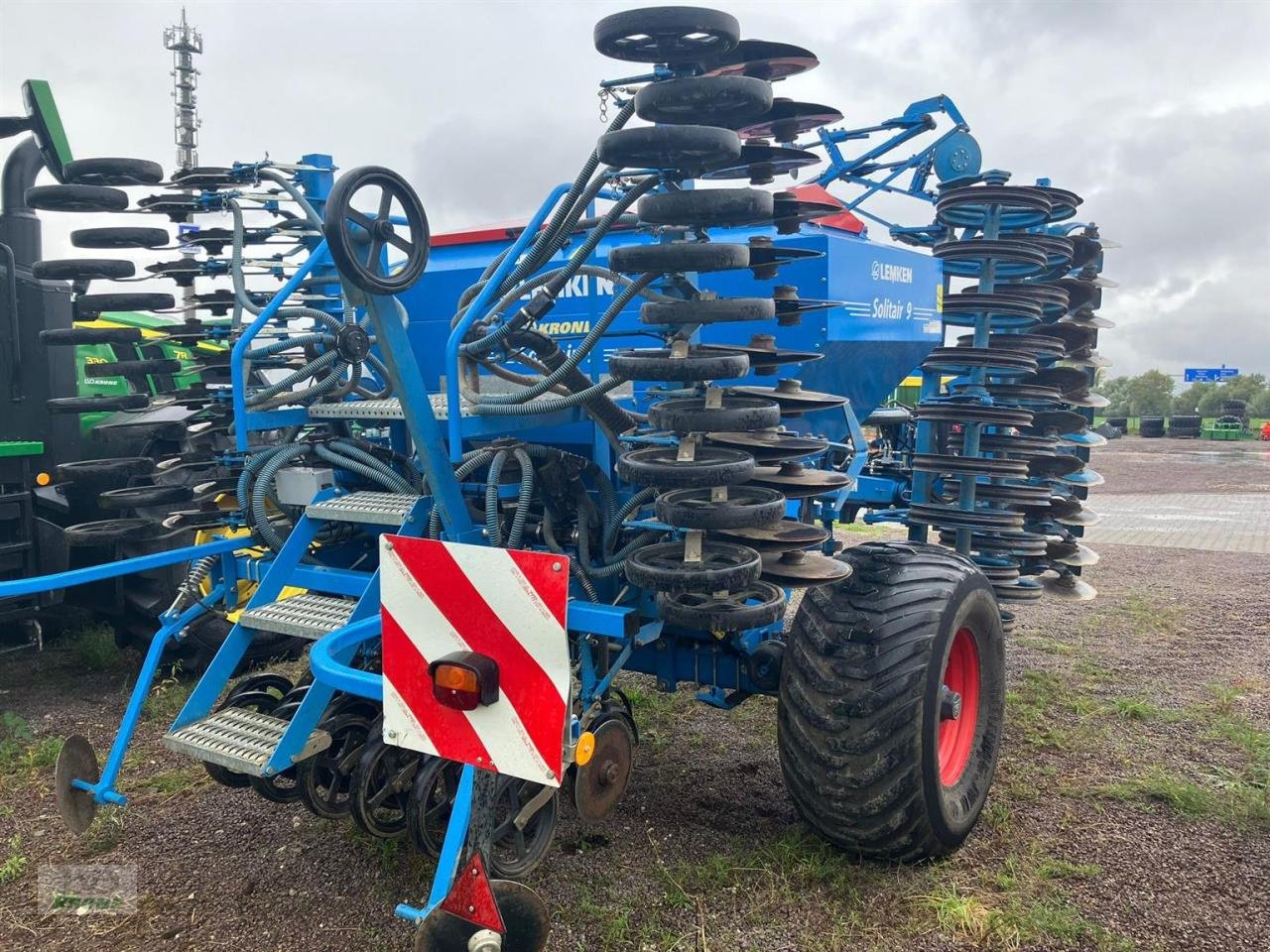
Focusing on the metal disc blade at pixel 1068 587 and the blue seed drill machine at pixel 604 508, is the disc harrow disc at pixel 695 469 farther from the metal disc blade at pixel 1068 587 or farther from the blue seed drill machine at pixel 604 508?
the metal disc blade at pixel 1068 587

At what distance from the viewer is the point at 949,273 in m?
5.16

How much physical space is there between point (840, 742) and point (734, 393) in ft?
3.62

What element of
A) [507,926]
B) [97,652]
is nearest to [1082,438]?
[507,926]

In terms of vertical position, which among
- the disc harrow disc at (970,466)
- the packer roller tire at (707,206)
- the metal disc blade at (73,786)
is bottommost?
the metal disc blade at (73,786)

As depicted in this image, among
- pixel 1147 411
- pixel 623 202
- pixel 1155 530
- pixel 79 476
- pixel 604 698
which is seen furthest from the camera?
pixel 1147 411

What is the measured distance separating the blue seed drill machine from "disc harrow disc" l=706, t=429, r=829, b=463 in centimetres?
1

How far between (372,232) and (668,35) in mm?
1023

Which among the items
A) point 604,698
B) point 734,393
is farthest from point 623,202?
point 604,698

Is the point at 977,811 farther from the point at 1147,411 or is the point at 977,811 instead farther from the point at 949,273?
the point at 1147,411

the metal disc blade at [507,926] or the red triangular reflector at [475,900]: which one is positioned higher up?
the red triangular reflector at [475,900]

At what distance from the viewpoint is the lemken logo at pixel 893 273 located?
167 inches

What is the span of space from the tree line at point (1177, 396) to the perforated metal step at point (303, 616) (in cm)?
3174

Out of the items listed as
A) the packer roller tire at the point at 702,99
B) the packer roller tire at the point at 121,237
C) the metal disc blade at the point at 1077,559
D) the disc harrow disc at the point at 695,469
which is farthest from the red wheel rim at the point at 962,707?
the packer roller tire at the point at 121,237

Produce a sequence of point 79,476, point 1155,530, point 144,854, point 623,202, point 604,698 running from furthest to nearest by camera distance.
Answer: point 1155,530 < point 79,476 < point 144,854 < point 604,698 < point 623,202
